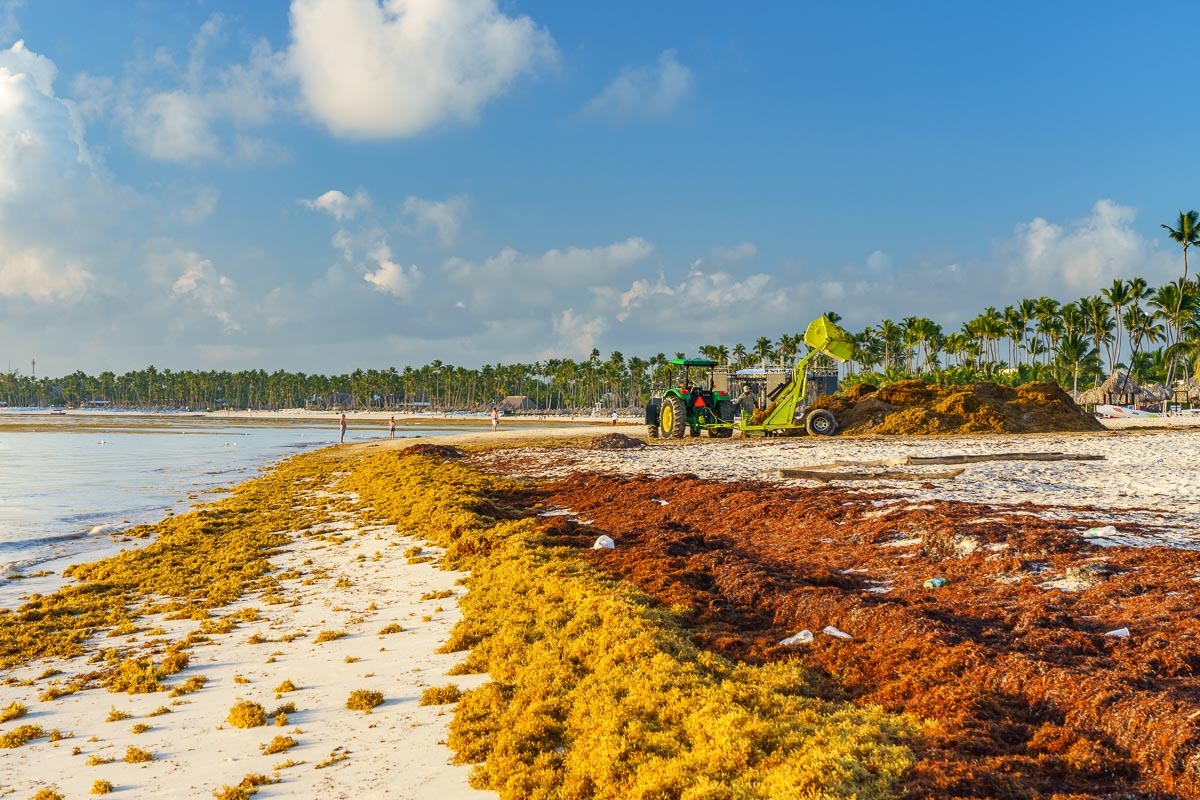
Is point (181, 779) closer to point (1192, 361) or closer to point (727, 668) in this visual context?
point (727, 668)

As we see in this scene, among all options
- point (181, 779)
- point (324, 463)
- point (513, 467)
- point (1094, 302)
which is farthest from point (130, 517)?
point (1094, 302)

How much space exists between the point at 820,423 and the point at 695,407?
5745 millimetres

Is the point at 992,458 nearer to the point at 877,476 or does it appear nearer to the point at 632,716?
the point at 877,476

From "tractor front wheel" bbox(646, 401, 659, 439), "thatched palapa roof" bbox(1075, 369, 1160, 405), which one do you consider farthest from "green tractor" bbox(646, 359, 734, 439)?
"thatched palapa roof" bbox(1075, 369, 1160, 405)

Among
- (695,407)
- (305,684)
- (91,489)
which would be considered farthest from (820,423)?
(305,684)

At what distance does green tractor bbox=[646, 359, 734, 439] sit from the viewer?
34.8 metres

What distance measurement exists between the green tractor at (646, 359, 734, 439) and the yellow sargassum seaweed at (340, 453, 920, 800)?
24932mm

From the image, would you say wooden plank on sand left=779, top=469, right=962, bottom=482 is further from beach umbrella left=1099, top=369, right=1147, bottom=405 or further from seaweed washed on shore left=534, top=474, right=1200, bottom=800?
beach umbrella left=1099, top=369, right=1147, bottom=405

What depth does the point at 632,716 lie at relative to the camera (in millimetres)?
6168

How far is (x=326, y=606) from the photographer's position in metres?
10.8

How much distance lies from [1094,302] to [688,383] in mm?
75191

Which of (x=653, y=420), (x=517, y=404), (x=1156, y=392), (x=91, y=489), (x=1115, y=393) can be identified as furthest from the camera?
(x=517, y=404)

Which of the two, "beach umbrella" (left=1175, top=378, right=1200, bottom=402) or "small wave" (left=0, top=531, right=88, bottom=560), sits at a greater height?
"beach umbrella" (left=1175, top=378, right=1200, bottom=402)

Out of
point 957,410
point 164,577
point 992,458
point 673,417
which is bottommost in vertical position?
point 164,577
